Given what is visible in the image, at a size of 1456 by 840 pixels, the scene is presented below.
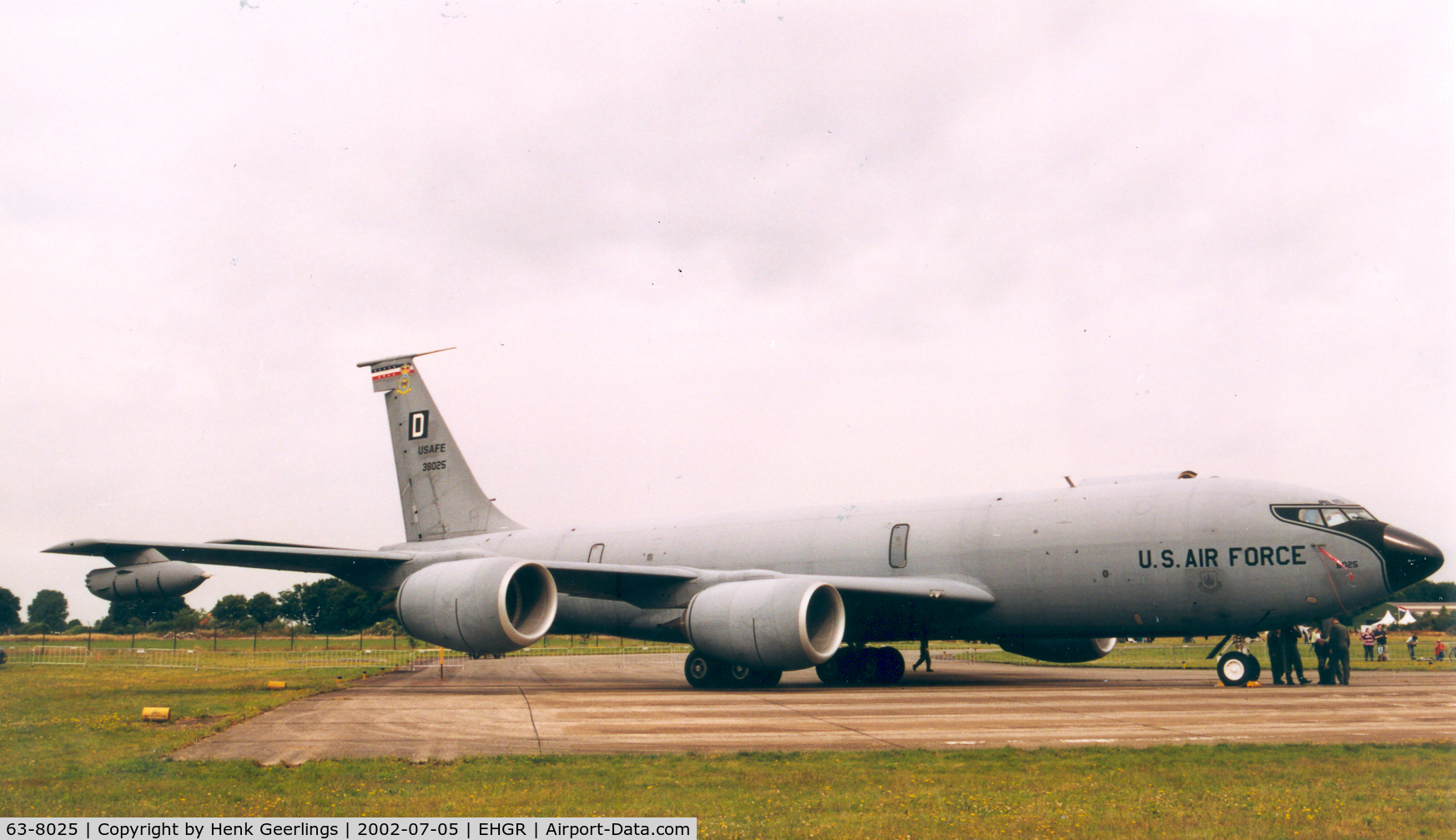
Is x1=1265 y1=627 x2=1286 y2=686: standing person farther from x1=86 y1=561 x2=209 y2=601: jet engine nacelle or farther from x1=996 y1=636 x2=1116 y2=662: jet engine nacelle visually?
x1=86 y1=561 x2=209 y2=601: jet engine nacelle

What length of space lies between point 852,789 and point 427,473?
22117 mm

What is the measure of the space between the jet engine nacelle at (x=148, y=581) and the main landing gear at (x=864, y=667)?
38.5 ft

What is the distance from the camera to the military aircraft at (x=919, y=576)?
16125 millimetres

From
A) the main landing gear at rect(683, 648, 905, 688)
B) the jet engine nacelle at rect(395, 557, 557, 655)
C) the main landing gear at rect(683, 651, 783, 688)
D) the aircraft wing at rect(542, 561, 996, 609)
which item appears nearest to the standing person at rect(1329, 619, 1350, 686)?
the aircraft wing at rect(542, 561, 996, 609)

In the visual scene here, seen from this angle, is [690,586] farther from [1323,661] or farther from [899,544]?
[1323,661]

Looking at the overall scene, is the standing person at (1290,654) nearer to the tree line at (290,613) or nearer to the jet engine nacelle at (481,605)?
the jet engine nacelle at (481,605)

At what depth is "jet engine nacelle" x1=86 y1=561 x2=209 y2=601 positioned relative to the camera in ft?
59.7

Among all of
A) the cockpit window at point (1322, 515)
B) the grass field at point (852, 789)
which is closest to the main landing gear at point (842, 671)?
the cockpit window at point (1322, 515)

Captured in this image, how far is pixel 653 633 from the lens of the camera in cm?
2016

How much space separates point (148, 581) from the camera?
18188mm

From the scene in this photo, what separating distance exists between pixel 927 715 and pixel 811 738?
2.84 meters

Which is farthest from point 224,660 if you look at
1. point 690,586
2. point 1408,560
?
point 1408,560

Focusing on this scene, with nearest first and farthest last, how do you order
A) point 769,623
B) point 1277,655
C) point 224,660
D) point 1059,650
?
point 769,623 < point 1277,655 < point 1059,650 < point 224,660

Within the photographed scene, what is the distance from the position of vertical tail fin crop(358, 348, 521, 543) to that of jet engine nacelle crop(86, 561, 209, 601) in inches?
357
